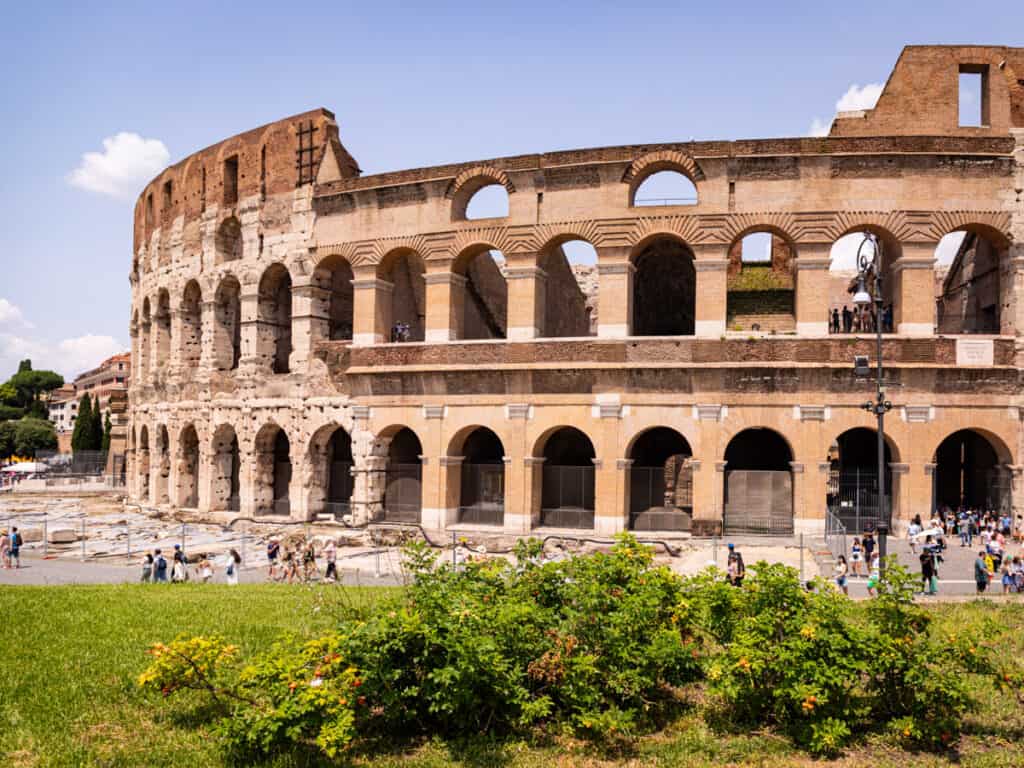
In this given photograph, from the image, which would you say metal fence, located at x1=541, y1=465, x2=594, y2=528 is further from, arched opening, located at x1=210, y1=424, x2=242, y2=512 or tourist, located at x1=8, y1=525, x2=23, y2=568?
tourist, located at x1=8, y1=525, x2=23, y2=568

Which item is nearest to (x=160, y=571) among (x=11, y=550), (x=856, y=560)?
(x=11, y=550)

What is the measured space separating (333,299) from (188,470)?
28.6ft

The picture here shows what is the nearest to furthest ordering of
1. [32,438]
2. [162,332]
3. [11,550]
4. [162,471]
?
[11,550], [162,471], [162,332], [32,438]

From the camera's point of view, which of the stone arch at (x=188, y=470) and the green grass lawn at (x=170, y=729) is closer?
the green grass lawn at (x=170, y=729)

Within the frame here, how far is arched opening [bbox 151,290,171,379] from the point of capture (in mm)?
31797

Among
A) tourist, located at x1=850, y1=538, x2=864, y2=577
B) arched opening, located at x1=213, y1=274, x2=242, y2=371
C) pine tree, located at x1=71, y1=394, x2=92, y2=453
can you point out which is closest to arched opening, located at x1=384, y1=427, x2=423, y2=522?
arched opening, located at x1=213, y1=274, x2=242, y2=371

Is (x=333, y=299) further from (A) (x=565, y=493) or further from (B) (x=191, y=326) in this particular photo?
(A) (x=565, y=493)

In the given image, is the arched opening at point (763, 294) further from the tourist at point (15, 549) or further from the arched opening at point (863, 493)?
the tourist at point (15, 549)

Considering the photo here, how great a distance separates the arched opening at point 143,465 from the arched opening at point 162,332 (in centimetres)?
306

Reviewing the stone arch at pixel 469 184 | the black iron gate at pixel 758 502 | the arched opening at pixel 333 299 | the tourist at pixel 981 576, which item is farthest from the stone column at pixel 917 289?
the arched opening at pixel 333 299

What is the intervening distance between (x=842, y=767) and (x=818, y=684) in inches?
27.1

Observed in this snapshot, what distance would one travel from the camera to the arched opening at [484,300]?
87.5 feet

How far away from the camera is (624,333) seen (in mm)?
21469

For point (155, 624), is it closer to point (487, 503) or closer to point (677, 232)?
point (487, 503)
